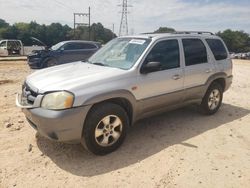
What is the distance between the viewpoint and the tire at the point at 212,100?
6031mm

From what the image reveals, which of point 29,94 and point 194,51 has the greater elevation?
point 194,51

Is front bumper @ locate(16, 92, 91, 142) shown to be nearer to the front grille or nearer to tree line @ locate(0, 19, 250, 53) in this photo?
the front grille

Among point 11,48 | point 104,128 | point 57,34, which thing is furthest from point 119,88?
point 57,34

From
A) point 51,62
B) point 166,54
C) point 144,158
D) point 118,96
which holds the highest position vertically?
point 166,54

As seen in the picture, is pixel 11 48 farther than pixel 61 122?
Yes

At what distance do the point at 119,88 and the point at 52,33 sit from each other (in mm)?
67760

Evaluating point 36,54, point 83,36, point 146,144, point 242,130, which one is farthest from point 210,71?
point 83,36

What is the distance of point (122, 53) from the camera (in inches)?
195

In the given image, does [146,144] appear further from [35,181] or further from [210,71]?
[210,71]

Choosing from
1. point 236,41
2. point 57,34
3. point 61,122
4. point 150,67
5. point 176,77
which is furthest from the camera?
point 236,41

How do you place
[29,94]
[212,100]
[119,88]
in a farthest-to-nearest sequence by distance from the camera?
[212,100] → [119,88] → [29,94]

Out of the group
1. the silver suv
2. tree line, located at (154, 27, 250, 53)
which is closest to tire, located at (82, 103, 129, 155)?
the silver suv

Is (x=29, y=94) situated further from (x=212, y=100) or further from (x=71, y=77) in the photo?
(x=212, y=100)

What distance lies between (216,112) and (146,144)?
2.55m
